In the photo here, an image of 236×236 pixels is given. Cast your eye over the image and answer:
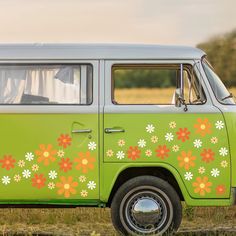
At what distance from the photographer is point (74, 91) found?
8.05m

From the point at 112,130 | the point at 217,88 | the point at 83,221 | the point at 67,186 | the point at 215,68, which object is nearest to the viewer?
the point at 112,130

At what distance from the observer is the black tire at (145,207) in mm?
8047

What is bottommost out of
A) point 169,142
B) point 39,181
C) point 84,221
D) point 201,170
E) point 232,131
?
point 84,221

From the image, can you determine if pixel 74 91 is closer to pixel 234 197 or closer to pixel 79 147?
pixel 79 147

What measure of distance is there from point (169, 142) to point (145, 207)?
801mm

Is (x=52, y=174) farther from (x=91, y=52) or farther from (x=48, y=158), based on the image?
(x=91, y=52)

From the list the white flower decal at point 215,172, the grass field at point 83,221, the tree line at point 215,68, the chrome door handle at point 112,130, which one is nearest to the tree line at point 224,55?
the tree line at point 215,68

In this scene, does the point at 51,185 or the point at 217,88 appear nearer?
the point at 51,185

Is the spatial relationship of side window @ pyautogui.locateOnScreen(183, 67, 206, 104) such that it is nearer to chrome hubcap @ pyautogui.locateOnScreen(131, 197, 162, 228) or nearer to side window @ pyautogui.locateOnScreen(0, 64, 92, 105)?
side window @ pyautogui.locateOnScreen(0, 64, 92, 105)

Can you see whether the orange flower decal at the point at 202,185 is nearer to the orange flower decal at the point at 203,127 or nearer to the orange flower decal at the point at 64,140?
the orange flower decal at the point at 203,127

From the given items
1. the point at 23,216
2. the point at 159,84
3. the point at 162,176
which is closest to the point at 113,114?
the point at 162,176

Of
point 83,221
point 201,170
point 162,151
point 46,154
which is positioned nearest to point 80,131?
point 46,154

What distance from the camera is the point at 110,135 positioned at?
7891mm

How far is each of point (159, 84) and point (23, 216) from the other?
1888 inches
